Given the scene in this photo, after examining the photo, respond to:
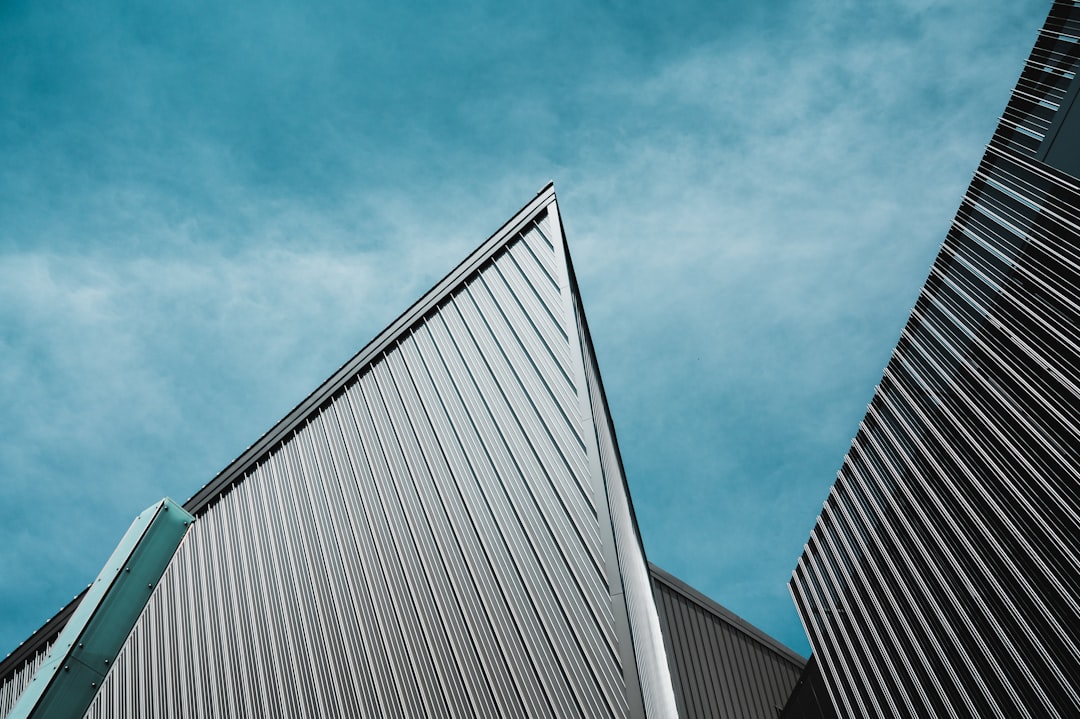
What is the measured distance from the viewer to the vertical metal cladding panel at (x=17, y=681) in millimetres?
16797

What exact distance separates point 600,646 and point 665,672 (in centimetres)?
75

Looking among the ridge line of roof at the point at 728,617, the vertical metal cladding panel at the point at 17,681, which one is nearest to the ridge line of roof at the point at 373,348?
the vertical metal cladding panel at the point at 17,681

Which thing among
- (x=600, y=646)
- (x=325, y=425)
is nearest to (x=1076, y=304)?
(x=600, y=646)

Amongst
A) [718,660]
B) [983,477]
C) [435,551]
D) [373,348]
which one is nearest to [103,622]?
[435,551]

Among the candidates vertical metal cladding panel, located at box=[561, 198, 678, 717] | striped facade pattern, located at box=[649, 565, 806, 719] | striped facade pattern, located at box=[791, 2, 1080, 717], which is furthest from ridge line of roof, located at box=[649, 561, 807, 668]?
vertical metal cladding panel, located at box=[561, 198, 678, 717]

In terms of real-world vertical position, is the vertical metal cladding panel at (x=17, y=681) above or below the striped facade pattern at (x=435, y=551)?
above

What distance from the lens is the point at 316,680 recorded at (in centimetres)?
1062

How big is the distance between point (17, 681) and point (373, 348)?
11.8m

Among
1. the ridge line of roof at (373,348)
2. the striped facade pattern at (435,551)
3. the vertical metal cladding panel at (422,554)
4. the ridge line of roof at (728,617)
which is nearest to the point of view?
the striped facade pattern at (435,551)

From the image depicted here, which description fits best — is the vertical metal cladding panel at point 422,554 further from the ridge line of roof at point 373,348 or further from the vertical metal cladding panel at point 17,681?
the vertical metal cladding panel at point 17,681

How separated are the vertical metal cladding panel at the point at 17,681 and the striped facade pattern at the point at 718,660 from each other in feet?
47.1

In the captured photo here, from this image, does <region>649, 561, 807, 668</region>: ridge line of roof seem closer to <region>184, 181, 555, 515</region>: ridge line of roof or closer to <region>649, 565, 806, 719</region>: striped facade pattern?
<region>649, 565, 806, 719</region>: striped facade pattern

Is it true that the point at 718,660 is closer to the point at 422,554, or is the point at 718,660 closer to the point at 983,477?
the point at 422,554

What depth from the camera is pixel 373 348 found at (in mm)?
14930
